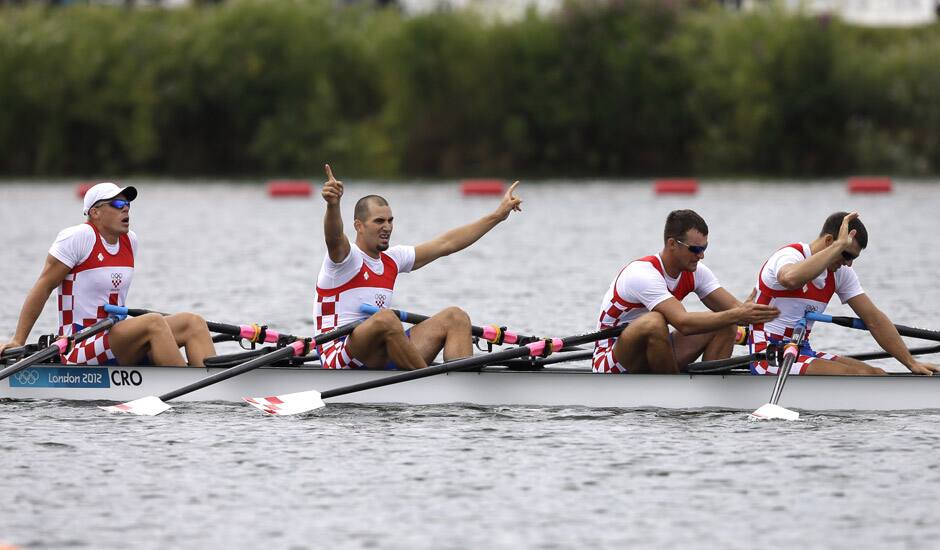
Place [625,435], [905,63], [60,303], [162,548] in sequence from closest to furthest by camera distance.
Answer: [162,548] → [625,435] → [60,303] → [905,63]

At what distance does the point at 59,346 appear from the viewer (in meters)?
12.9

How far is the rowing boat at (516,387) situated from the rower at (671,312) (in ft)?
0.70

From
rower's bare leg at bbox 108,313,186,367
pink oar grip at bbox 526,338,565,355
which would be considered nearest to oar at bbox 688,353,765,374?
pink oar grip at bbox 526,338,565,355

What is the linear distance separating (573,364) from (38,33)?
3553cm

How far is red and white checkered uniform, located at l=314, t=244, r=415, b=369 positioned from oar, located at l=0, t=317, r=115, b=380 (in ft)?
5.33

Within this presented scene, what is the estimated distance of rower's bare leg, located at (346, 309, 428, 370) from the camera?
12578mm

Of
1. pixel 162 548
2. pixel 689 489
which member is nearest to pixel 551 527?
pixel 689 489

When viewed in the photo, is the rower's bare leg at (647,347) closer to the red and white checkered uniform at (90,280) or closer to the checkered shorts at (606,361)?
the checkered shorts at (606,361)

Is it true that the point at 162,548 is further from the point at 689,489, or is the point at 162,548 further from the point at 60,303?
the point at 60,303

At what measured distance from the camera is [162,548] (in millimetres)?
9281

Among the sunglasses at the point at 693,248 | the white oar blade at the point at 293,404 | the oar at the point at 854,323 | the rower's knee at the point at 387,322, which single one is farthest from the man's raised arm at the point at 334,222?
the oar at the point at 854,323

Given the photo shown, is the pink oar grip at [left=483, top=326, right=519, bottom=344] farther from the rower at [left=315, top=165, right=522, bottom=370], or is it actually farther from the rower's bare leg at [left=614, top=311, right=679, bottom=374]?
the rower's bare leg at [left=614, top=311, right=679, bottom=374]

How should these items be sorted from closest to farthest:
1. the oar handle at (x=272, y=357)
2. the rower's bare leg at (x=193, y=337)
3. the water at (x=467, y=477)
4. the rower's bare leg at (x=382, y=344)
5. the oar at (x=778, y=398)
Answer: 1. the water at (x=467, y=477)
2. the oar at (x=778, y=398)
3. the rower's bare leg at (x=382, y=344)
4. the oar handle at (x=272, y=357)
5. the rower's bare leg at (x=193, y=337)

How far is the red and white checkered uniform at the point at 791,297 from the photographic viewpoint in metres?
12.5
